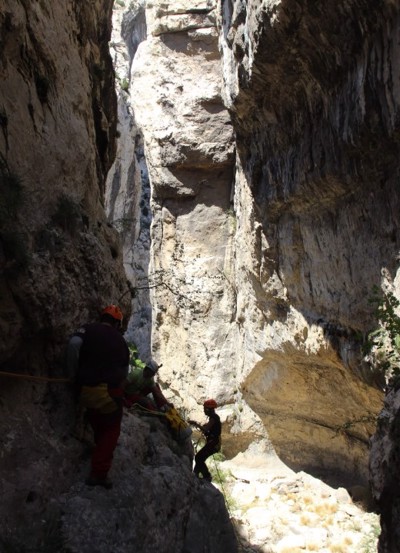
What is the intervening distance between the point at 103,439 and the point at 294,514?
749 centimetres

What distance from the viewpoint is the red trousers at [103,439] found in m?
4.15

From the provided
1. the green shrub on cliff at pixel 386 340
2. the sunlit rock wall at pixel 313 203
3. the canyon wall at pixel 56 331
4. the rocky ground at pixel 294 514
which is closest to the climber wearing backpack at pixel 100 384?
the canyon wall at pixel 56 331

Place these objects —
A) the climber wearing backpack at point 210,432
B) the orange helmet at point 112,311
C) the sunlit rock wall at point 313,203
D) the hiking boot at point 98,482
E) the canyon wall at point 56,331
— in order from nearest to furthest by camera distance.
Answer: the canyon wall at point 56,331
the hiking boot at point 98,482
the orange helmet at point 112,311
the sunlit rock wall at point 313,203
the climber wearing backpack at point 210,432

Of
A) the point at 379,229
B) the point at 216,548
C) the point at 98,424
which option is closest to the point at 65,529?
the point at 98,424

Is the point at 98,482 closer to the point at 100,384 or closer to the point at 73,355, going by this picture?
the point at 100,384

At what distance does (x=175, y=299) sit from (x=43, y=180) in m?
11.0

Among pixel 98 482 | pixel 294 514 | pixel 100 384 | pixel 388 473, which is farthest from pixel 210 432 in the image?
pixel 100 384

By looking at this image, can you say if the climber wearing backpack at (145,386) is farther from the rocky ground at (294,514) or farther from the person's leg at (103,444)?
the rocky ground at (294,514)

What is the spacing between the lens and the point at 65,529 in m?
3.75

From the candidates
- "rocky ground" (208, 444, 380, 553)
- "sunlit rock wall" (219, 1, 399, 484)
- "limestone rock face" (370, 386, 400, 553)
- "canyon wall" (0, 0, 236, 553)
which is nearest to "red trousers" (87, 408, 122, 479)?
"canyon wall" (0, 0, 236, 553)

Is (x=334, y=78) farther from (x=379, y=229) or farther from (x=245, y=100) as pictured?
(x=245, y=100)

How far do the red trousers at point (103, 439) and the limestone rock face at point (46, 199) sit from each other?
2.16 feet

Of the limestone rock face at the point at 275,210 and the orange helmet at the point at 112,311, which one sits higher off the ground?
the limestone rock face at the point at 275,210

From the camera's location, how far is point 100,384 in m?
4.15
